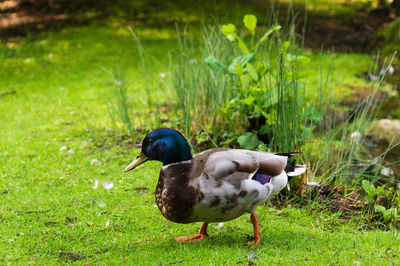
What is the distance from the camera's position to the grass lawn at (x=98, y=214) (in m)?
3.60

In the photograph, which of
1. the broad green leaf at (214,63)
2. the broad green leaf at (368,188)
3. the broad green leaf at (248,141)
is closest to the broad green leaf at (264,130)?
the broad green leaf at (248,141)

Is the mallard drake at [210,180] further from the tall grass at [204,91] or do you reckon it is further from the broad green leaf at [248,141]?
the tall grass at [204,91]

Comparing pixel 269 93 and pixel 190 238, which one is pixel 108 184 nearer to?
pixel 190 238

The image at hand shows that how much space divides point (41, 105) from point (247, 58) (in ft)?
13.4

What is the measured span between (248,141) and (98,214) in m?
1.87

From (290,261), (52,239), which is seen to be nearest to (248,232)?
(290,261)

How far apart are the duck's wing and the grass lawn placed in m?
0.59

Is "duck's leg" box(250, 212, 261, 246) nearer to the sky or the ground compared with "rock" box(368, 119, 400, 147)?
nearer to the sky

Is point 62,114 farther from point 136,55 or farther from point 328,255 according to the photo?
point 328,255

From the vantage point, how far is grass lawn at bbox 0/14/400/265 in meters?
3.60

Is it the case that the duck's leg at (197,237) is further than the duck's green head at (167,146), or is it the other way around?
the duck's leg at (197,237)

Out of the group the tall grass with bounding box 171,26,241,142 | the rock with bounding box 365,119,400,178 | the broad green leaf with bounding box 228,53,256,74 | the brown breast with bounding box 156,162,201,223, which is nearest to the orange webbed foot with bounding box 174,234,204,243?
the brown breast with bounding box 156,162,201,223

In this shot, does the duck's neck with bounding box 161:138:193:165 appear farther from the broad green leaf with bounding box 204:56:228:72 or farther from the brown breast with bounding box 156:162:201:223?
the broad green leaf with bounding box 204:56:228:72

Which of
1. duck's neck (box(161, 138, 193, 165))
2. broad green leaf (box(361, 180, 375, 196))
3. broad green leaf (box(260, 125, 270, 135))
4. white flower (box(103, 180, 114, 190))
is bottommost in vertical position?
white flower (box(103, 180, 114, 190))
